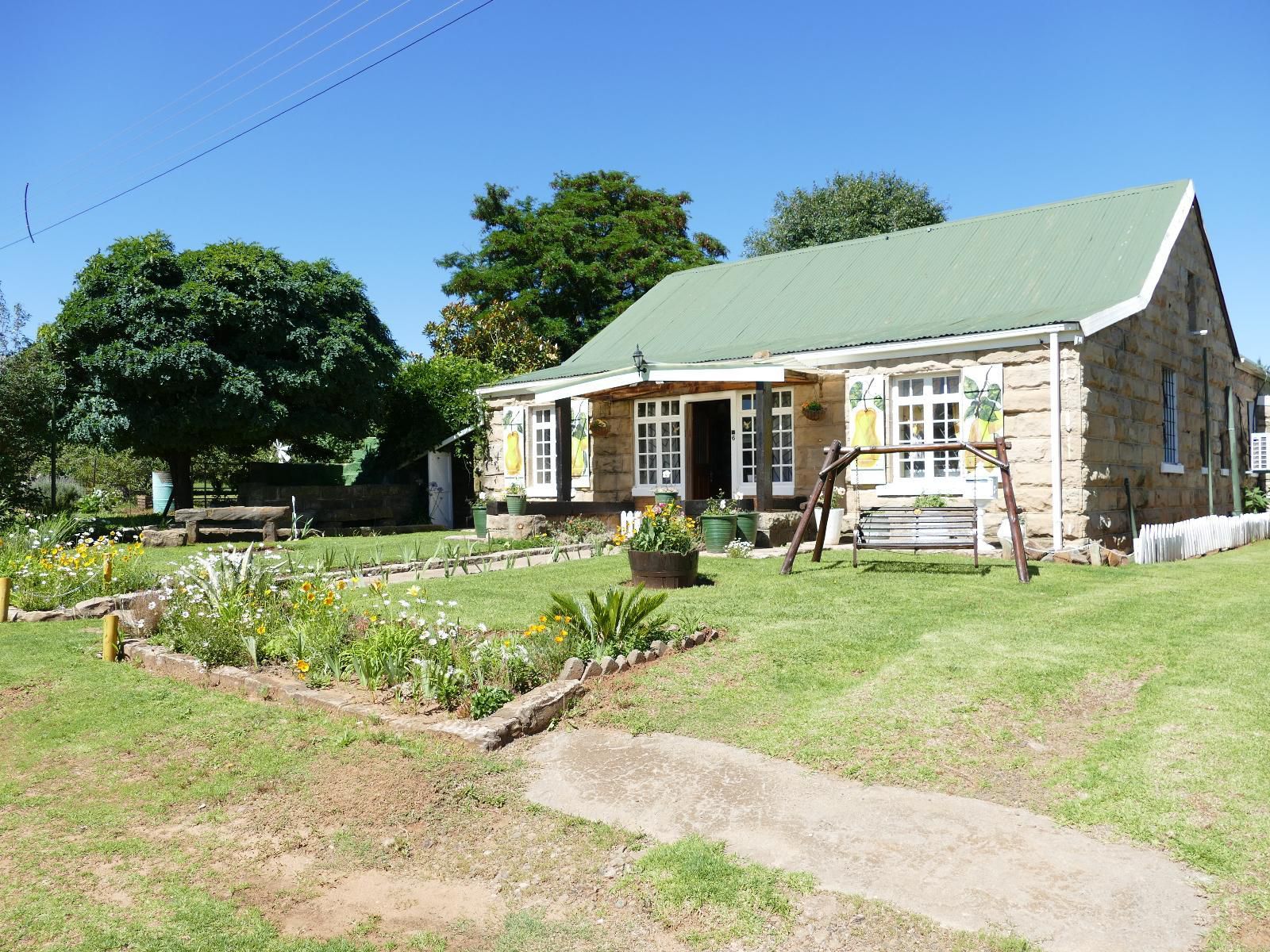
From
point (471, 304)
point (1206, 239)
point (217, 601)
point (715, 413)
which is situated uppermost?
point (471, 304)

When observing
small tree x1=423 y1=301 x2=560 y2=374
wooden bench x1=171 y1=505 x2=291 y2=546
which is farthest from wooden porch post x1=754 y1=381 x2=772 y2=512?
small tree x1=423 y1=301 x2=560 y2=374

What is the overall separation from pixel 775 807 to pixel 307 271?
1992 cm

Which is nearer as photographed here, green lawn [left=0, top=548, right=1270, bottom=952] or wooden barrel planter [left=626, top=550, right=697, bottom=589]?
green lawn [left=0, top=548, right=1270, bottom=952]

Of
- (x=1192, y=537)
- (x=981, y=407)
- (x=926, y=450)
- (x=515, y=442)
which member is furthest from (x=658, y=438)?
(x=1192, y=537)

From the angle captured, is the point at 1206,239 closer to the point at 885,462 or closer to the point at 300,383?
the point at 885,462

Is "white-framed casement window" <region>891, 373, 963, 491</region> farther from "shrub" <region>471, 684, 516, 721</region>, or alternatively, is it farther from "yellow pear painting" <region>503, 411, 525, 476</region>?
"shrub" <region>471, 684, 516, 721</region>

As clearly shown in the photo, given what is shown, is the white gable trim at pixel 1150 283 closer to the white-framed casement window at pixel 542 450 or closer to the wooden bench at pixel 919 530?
the wooden bench at pixel 919 530

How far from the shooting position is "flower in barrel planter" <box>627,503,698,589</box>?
Answer: 31.3 feet

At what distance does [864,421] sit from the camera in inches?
571

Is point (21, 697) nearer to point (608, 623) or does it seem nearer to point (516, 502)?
point (608, 623)

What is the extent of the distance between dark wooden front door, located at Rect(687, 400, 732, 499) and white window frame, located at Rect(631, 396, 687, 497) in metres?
0.20

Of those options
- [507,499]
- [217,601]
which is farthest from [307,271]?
[217,601]

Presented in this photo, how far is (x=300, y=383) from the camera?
20.2m

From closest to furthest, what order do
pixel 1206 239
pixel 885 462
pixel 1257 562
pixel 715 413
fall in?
pixel 1257 562, pixel 885 462, pixel 1206 239, pixel 715 413
